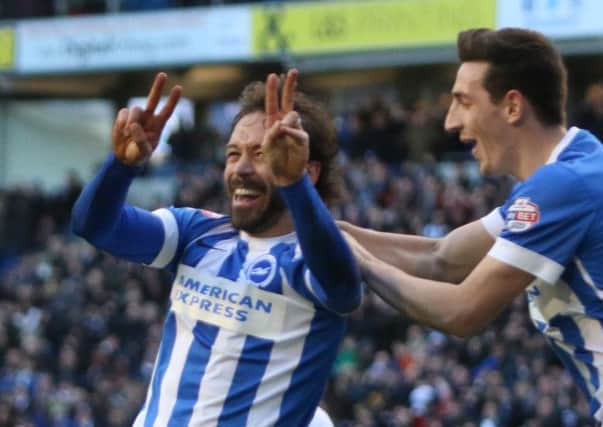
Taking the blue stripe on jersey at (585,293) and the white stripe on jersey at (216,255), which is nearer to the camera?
the blue stripe on jersey at (585,293)

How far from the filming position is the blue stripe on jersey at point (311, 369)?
15.2ft

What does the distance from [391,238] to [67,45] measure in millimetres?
20955

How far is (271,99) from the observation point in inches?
165

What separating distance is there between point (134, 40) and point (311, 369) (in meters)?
20.5

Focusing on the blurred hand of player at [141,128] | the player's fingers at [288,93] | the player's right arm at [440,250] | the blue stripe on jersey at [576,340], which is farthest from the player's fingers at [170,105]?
the blue stripe on jersey at [576,340]

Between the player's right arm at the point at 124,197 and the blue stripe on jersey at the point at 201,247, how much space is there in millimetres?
100

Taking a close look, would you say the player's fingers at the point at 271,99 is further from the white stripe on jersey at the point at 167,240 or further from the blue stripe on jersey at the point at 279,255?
the white stripe on jersey at the point at 167,240

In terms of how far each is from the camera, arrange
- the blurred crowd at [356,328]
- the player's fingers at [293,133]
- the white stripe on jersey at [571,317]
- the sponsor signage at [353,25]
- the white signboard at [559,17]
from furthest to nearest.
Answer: the sponsor signage at [353,25] < the white signboard at [559,17] < the blurred crowd at [356,328] < the white stripe on jersey at [571,317] < the player's fingers at [293,133]

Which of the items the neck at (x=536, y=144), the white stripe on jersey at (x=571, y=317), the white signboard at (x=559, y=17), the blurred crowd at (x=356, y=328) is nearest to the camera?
the white stripe on jersey at (x=571, y=317)

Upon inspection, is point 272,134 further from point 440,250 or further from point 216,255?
point 440,250

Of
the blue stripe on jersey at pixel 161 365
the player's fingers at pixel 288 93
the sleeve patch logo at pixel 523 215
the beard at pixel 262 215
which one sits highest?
the player's fingers at pixel 288 93

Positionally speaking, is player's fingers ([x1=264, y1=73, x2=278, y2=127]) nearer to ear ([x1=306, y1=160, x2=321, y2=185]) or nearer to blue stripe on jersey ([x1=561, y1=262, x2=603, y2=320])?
ear ([x1=306, y1=160, x2=321, y2=185])

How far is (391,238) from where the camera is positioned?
5.08m

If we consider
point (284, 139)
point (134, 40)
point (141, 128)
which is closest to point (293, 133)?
point (284, 139)
